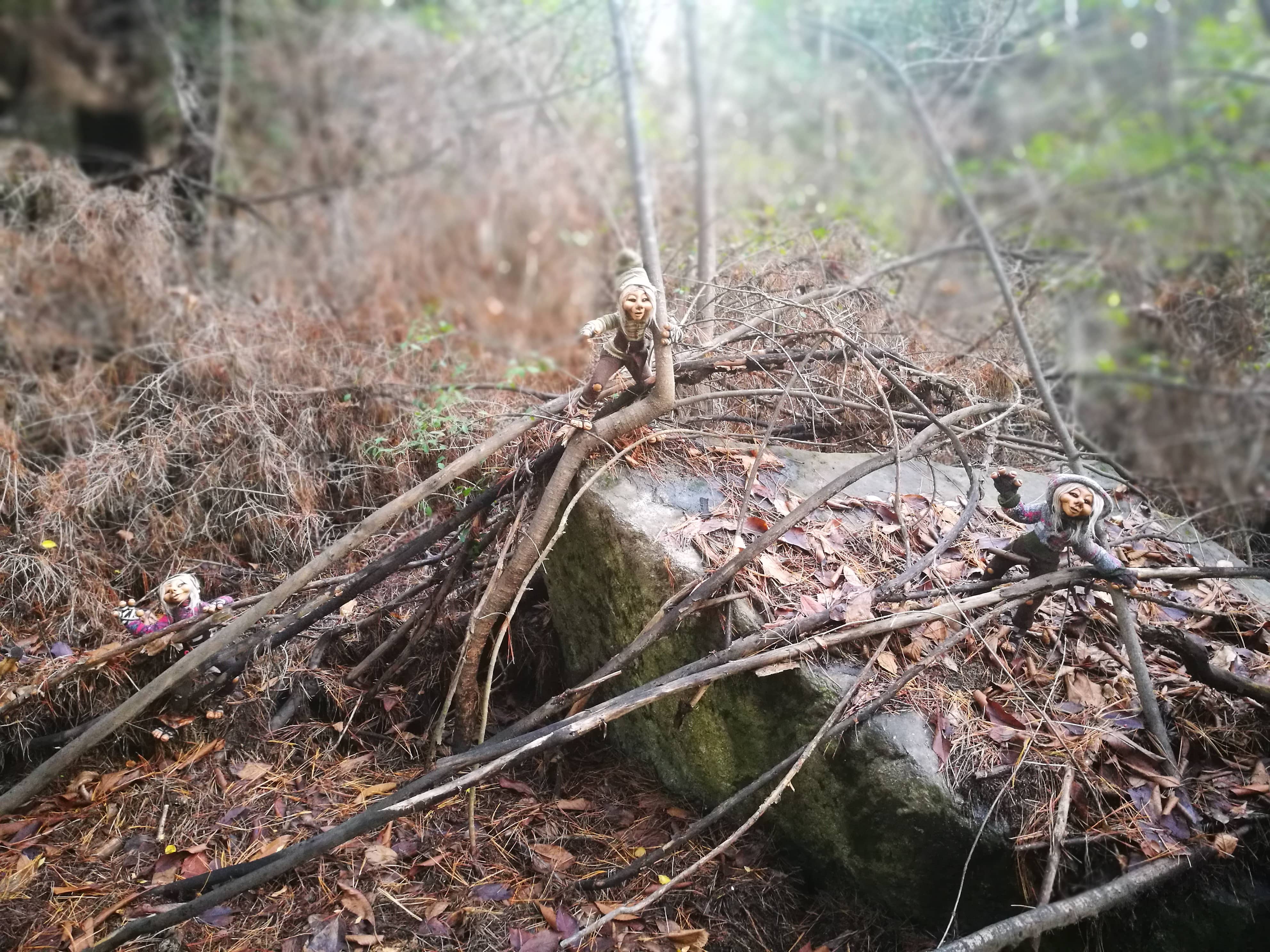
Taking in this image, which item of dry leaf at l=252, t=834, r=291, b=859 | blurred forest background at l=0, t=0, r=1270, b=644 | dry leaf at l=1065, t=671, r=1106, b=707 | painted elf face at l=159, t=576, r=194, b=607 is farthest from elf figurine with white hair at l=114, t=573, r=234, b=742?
dry leaf at l=1065, t=671, r=1106, b=707

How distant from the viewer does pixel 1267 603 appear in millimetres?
3736

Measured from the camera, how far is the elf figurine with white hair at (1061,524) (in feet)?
9.40

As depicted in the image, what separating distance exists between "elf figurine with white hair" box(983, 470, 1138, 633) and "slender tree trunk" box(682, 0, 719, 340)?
1.69 m

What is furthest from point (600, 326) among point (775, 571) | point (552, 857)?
point (552, 857)

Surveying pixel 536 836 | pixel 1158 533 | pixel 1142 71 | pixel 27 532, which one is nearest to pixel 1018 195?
pixel 1142 71

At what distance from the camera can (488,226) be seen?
995 cm

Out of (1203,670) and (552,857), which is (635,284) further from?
→ (1203,670)

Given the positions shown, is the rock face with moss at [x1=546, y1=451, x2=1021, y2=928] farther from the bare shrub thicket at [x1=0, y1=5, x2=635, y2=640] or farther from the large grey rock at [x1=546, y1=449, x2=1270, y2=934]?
the bare shrub thicket at [x1=0, y1=5, x2=635, y2=640]

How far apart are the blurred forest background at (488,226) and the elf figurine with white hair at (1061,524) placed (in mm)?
1608

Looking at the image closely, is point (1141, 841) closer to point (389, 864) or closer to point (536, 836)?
point (536, 836)

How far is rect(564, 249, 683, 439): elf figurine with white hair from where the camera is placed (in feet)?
9.95

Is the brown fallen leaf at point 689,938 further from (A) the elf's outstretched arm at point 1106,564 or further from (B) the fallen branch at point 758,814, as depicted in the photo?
(A) the elf's outstretched arm at point 1106,564

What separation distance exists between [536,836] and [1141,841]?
2.36 meters

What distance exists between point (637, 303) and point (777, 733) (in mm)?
1841
